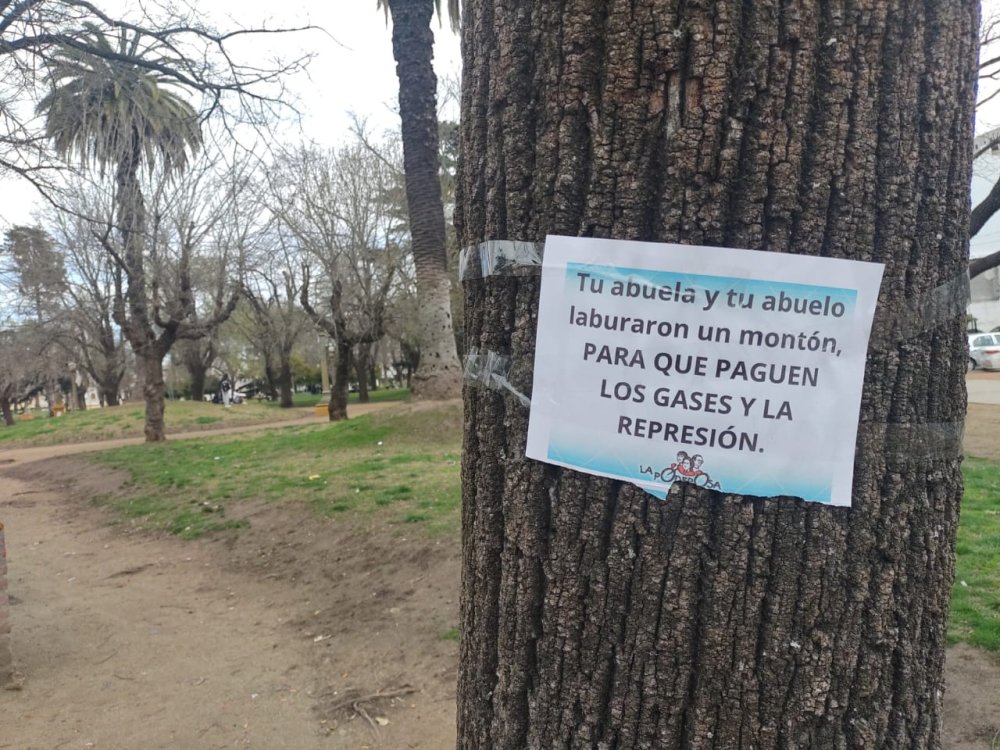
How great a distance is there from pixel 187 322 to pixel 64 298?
34.4ft

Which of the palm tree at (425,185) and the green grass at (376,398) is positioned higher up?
the palm tree at (425,185)

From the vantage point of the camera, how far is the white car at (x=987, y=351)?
25.7 metres

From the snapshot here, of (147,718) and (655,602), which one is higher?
(655,602)

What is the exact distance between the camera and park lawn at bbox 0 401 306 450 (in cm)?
2125

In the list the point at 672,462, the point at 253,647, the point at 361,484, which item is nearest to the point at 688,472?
the point at 672,462

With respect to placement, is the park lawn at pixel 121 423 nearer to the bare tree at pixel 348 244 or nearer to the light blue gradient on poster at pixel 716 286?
the bare tree at pixel 348 244

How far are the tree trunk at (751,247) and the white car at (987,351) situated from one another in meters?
28.7

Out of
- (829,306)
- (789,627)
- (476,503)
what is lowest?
(789,627)

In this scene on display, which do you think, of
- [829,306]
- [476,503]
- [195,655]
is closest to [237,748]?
[195,655]

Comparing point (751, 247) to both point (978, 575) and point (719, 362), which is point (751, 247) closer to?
point (719, 362)

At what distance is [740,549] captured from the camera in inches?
54.4

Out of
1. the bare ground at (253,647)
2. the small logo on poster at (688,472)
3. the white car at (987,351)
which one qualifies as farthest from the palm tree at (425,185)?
the white car at (987,351)

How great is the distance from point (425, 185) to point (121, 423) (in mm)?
15909

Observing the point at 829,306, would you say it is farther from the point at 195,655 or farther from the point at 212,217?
the point at 212,217
